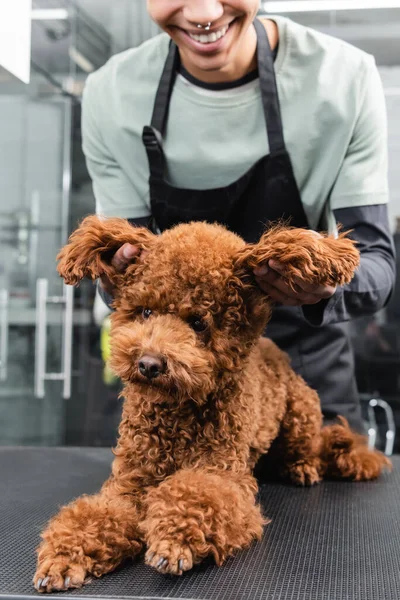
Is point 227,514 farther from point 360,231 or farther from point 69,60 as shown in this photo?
point 69,60

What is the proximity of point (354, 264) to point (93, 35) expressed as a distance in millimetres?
2872

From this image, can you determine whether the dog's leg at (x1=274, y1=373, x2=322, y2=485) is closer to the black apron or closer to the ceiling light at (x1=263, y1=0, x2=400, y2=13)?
the black apron

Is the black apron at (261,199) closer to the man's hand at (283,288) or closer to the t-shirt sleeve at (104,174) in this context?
the t-shirt sleeve at (104,174)

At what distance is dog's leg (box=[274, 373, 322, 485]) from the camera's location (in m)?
1.22

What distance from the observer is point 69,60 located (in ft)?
11.0

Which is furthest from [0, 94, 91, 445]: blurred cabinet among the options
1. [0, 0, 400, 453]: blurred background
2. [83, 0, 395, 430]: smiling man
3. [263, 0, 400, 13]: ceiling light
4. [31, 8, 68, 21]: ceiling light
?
[83, 0, 395, 430]: smiling man

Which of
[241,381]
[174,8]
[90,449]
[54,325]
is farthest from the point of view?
[54,325]

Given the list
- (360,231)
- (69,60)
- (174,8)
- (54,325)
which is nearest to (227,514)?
(360,231)

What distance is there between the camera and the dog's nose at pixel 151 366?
839 millimetres

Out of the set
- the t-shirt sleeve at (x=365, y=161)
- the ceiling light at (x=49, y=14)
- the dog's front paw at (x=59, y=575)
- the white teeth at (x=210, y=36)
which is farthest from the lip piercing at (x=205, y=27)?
the ceiling light at (x=49, y=14)

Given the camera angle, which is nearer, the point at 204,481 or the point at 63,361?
the point at 204,481

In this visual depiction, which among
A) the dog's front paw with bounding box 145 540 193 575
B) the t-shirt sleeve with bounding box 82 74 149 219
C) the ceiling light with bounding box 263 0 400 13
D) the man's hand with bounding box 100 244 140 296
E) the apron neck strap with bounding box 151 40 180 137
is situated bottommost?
the dog's front paw with bounding box 145 540 193 575

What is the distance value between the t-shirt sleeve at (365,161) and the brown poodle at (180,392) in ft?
1.23

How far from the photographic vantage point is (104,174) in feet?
4.81
